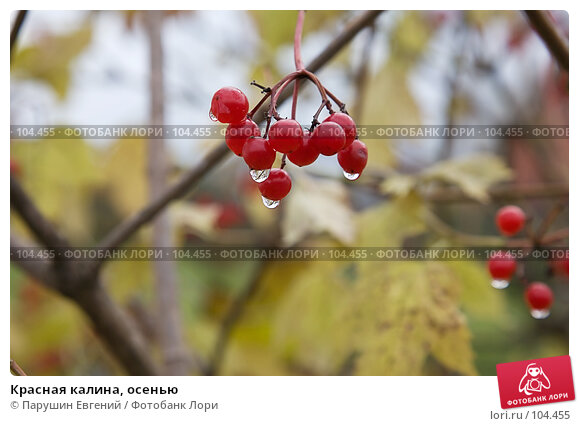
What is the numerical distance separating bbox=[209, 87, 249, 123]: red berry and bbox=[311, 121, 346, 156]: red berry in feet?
0.18

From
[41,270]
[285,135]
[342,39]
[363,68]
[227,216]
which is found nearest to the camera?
[285,135]

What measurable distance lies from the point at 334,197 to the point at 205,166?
14.8 inches

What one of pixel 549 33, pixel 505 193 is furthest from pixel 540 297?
pixel 549 33

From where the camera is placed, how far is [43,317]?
126cm

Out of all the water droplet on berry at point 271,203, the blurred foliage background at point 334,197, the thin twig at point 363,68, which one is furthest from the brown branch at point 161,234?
the water droplet on berry at point 271,203

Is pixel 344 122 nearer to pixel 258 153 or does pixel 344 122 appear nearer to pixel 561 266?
pixel 258 153

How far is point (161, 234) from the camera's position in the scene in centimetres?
84

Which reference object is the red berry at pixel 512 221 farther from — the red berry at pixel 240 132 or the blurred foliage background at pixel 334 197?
the red berry at pixel 240 132

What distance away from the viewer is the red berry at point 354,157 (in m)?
0.39

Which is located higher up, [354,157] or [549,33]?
[549,33]
